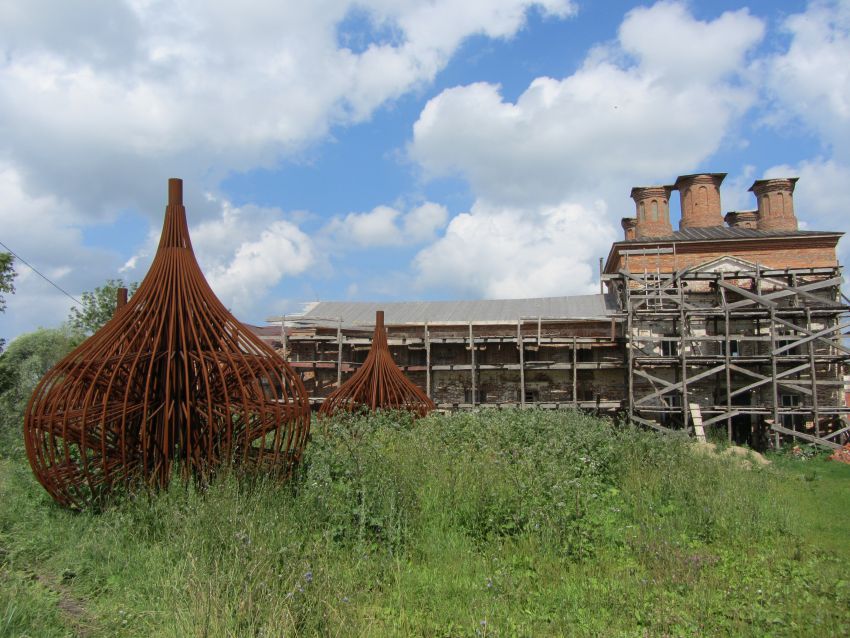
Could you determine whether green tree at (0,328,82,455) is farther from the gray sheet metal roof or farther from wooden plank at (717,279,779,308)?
wooden plank at (717,279,779,308)

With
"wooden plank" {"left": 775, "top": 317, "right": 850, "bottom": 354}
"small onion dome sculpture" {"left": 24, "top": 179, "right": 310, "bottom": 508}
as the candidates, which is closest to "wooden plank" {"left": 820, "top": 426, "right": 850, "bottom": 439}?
"wooden plank" {"left": 775, "top": 317, "right": 850, "bottom": 354}

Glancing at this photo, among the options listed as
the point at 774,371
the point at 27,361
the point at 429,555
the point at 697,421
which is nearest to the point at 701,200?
the point at 774,371

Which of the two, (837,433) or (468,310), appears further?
(468,310)

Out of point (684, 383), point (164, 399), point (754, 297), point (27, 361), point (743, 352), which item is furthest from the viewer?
point (27, 361)

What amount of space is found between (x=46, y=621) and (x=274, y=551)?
1.59m

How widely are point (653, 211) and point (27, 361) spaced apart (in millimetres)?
26187

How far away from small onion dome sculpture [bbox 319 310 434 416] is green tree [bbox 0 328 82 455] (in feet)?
29.2

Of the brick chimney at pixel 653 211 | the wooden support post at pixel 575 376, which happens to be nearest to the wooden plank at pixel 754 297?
the wooden support post at pixel 575 376

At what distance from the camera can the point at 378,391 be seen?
1408 cm

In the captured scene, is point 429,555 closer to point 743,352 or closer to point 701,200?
point 743,352

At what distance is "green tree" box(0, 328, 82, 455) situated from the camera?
68.0 feet

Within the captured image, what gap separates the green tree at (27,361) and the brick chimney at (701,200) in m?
22.6

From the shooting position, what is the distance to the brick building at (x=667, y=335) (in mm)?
18609

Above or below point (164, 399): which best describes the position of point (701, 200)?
above
